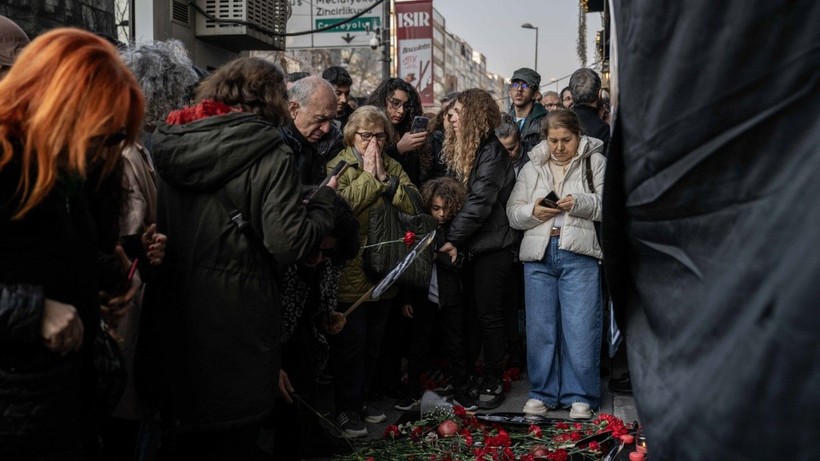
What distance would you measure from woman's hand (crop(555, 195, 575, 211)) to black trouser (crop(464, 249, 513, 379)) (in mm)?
669

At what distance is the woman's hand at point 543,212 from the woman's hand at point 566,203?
7 centimetres

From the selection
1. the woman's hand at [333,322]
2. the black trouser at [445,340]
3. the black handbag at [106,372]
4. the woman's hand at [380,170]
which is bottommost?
the black trouser at [445,340]

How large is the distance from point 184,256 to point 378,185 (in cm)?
245

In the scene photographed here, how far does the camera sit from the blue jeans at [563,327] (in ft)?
21.2

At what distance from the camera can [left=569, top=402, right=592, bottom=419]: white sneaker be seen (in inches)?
249

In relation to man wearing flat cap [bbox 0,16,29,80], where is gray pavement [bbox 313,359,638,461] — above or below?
below

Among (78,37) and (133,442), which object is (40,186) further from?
(133,442)

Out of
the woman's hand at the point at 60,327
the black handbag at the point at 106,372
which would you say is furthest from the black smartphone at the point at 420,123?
the woman's hand at the point at 60,327

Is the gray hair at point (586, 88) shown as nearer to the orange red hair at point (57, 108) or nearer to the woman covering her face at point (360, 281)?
the woman covering her face at point (360, 281)

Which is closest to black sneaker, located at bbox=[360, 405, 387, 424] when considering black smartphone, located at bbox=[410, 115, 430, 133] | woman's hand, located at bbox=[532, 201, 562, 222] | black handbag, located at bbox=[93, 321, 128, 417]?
woman's hand, located at bbox=[532, 201, 562, 222]

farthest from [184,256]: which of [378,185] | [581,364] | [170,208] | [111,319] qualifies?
[581,364]

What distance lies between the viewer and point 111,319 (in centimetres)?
315

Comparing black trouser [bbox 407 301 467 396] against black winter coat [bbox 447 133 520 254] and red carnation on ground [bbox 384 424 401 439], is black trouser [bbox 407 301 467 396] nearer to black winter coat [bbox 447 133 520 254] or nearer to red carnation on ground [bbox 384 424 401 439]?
black winter coat [bbox 447 133 520 254]

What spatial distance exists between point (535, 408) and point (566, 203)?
151cm
